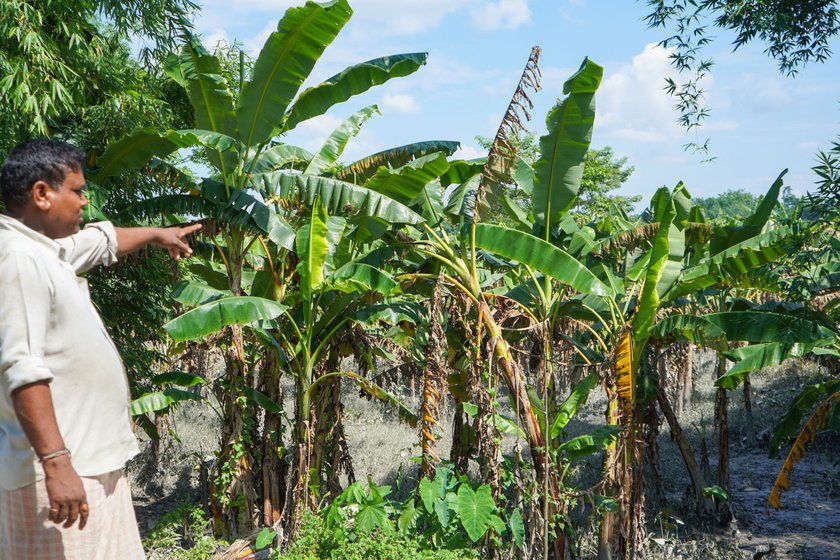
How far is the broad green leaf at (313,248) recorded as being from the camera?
6.73 metres

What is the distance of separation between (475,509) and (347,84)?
405 centimetres

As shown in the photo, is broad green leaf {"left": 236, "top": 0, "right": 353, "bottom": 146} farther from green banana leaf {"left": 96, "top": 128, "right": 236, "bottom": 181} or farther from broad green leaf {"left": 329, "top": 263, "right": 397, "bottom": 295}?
broad green leaf {"left": 329, "top": 263, "right": 397, "bottom": 295}

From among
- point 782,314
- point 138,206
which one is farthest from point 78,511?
point 782,314

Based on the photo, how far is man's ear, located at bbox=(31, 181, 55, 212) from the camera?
2.56 metres

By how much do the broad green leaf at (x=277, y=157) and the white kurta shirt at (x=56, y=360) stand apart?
523 centimetres

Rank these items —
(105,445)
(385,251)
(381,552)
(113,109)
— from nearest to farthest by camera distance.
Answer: (105,445) < (381,552) < (385,251) < (113,109)

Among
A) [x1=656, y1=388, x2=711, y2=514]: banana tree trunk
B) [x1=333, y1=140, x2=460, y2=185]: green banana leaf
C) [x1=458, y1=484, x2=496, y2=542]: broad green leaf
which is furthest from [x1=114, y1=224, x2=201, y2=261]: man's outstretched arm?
[x1=656, y1=388, x2=711, y2=514]: banana tree trunk

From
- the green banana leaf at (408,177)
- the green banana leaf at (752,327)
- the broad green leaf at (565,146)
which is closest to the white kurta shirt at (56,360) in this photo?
the green banana leaf at (408,177)

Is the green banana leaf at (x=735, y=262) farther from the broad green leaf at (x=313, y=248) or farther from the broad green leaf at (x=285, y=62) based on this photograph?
the broad green leaf at (x=285, y=62)

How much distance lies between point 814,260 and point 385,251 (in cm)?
365

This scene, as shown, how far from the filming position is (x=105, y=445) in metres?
2.61

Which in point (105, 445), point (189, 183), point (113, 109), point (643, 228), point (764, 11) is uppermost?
point (764, 11)

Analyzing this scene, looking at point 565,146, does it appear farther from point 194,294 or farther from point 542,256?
point 194,294

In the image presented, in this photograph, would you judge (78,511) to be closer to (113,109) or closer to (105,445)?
(105,445)
